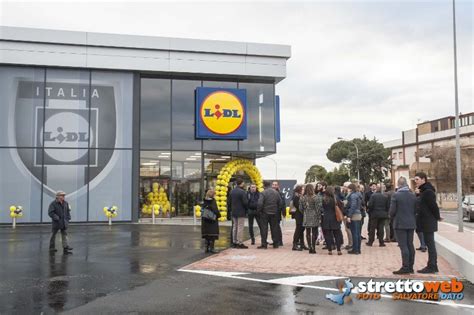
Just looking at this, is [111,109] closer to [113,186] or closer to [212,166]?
[113,186]

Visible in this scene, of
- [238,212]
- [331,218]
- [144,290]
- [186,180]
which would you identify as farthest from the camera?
[186,180]

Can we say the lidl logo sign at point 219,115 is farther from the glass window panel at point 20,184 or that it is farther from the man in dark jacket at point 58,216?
the man in dark jacket at point 58,216

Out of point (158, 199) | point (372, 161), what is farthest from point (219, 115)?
point (372, 161)

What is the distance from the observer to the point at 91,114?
23.8 m

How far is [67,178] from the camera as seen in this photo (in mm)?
23125

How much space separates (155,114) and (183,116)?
1462mm

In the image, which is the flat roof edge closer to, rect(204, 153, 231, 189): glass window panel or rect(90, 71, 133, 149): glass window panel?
rect(90, 71, 133, 149): glass window panel

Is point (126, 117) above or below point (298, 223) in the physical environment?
above

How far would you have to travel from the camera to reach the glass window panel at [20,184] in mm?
22516

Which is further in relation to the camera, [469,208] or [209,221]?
[469,208]

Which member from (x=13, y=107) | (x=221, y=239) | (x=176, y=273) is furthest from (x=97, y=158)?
(x=176, y=273)

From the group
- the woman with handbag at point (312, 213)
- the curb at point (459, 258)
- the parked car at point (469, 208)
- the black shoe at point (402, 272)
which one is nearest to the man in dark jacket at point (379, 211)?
the curb at point (459, 258)

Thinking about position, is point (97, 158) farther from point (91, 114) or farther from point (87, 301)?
Answer: point (87, 301)

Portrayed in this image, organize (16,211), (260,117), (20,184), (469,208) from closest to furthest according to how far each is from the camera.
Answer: (16,211) → (20,184) → (260,117) → (469,208)
